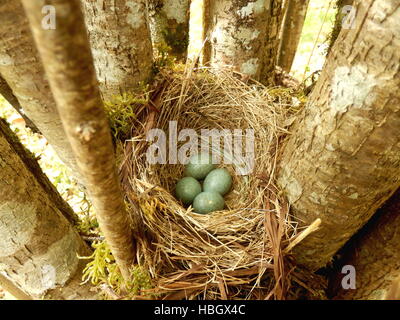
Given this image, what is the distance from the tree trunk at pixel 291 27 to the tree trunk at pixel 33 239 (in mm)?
2380

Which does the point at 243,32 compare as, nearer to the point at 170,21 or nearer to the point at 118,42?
the point at 170,21

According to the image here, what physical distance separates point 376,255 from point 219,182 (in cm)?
85

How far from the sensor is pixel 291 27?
2854 mm

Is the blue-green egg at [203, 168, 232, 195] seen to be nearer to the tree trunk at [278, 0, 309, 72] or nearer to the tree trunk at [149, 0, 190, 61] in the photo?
the tree trunk at [149, 0, 190, 61]

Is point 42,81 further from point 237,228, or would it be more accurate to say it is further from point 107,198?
point 237,228

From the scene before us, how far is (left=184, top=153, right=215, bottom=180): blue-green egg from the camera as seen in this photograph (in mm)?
1976

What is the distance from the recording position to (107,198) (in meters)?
0.82

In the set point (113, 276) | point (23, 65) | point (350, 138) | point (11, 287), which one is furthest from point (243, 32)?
point (11, 287)

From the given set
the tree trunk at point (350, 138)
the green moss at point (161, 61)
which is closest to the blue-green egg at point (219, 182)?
the tree trunk at point (350, 138)

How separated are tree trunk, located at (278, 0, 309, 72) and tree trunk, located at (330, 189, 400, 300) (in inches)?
77.5

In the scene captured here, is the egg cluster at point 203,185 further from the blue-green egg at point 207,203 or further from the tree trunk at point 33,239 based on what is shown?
the tree trunk at point 33,239

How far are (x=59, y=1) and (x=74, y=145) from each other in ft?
0.90

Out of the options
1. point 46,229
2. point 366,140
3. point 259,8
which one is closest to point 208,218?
point 46,229

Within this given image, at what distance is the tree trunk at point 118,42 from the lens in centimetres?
124
